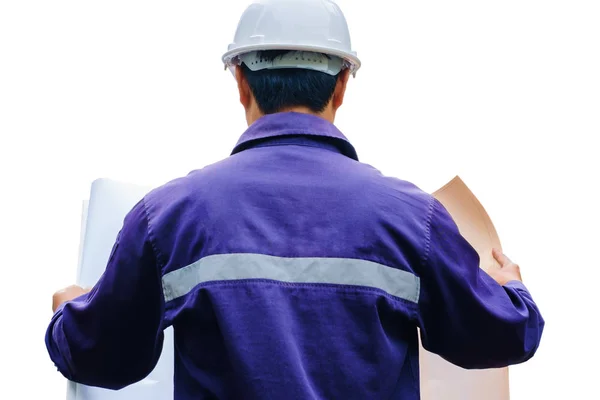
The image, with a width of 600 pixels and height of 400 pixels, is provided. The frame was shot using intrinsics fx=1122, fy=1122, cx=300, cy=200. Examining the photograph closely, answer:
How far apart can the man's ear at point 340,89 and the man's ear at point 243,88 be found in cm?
21

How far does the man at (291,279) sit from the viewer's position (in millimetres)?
2438

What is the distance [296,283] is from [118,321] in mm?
473

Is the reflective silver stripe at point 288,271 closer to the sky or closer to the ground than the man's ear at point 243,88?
closer to the ground

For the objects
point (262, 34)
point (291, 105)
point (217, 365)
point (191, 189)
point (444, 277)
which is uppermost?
point (262, 34)

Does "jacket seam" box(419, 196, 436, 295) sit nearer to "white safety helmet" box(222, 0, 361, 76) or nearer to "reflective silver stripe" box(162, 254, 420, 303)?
"reflective silver stripe" box(162, 254, 420, 303)

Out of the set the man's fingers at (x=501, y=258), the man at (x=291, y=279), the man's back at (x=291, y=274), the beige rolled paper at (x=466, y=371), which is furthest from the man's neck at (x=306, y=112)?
the man's fingers at (x=501, y=258)

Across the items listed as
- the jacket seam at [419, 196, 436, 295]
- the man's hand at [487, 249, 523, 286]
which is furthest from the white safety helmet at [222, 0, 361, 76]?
the man's hand at [487, 249, 523, 286]

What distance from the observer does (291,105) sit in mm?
2662

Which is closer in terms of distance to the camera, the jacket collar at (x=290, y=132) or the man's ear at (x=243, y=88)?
the jacket collar at (x=290, y=132)

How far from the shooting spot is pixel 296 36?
8.95 ft

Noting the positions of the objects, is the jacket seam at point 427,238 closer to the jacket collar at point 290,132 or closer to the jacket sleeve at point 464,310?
the jacket sleeve at point 464,310

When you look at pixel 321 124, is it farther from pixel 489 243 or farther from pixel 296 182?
pixel 489 243

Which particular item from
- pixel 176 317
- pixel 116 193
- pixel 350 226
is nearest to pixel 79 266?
pixel 116 193

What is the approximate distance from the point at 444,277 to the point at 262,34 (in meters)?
0.75
